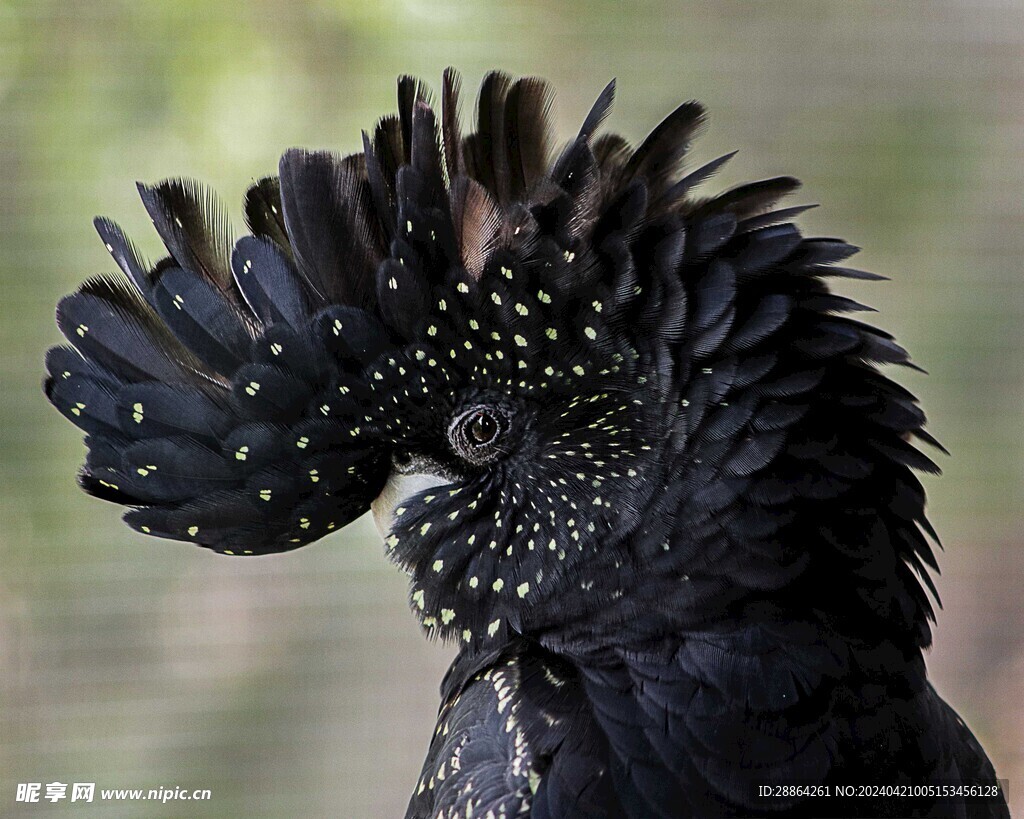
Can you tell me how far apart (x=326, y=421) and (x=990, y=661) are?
5.67ft

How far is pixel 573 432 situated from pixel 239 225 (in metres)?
0.94

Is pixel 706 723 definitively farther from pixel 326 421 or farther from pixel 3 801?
pixel 3 801

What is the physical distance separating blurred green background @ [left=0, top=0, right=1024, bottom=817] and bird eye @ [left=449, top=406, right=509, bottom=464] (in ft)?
3.11

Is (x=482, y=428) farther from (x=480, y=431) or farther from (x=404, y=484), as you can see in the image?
(x=404, y=484)

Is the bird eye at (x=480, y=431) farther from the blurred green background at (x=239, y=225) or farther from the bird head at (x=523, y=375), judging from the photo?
the blurred green background at (x=239, y=225)

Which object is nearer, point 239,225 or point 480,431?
point 480,431

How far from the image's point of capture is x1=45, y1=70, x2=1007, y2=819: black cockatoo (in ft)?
2.81

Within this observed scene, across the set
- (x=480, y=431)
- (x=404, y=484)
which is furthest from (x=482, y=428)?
(x=404, y=484)

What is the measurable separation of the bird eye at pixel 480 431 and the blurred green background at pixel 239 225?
0.95m

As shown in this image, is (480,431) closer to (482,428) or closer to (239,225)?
(482,428)

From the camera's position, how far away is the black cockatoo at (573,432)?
0.86 m

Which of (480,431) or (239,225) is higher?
(239,225)

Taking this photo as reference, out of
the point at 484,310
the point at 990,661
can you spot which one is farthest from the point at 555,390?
the point at 990,661

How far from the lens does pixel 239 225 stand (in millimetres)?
1635
